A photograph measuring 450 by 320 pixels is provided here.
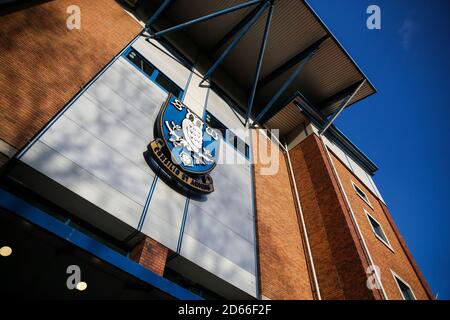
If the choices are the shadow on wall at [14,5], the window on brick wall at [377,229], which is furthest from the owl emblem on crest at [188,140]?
the window on brick wall at [377,229]

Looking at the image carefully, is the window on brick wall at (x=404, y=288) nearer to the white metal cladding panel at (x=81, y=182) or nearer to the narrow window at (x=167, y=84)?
the white metal cladding panel at (x=81, y=182)

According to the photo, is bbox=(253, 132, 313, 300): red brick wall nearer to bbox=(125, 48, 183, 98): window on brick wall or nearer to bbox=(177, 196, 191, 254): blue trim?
bbox=(177, 196, 191, 254): blue trim

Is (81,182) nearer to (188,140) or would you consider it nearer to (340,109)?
(188,140)

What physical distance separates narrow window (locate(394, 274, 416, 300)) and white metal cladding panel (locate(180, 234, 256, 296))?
715 centimetres

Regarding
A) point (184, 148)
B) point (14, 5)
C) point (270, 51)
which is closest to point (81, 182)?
point (184, 148)

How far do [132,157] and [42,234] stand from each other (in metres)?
3.86

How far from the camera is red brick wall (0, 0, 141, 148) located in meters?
6.76

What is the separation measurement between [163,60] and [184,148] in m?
5.04

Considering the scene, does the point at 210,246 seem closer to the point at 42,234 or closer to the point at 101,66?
the point at 42,234

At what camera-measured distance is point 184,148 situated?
380 inches

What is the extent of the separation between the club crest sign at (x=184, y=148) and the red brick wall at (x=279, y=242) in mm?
2828

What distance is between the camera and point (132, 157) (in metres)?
8.27

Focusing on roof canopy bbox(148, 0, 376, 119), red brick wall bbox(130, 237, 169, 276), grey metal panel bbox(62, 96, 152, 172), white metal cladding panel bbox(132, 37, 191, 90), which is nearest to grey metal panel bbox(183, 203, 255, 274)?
red brick wall bbox(130, 237, 169, 276)

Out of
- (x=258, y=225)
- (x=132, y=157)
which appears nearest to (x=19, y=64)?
(x=132, y=157)
